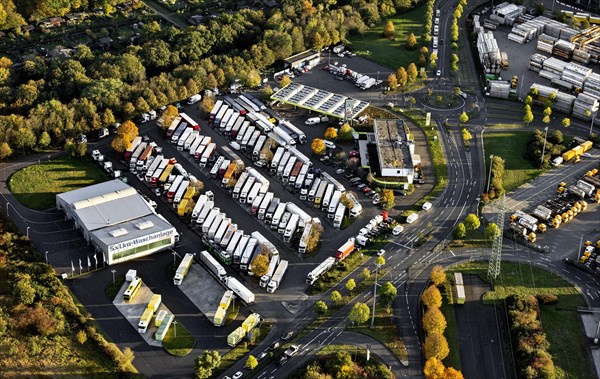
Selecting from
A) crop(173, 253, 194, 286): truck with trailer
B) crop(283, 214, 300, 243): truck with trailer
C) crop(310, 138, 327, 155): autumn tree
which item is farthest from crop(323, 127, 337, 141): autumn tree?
crop(173, 253, 194, 286): truck with trailer

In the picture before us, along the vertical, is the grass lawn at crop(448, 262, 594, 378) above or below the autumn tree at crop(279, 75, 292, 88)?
below

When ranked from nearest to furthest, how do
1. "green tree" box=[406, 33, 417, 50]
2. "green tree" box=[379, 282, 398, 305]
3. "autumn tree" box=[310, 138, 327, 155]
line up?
1. "green tree" box=[379, 282, 398, 305]
2. "autumn tree" box=[310, 138, 327, 155]
3. "green tree" box=[406, 33, 417, 50]

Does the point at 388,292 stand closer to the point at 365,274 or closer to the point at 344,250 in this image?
the point at 365,274

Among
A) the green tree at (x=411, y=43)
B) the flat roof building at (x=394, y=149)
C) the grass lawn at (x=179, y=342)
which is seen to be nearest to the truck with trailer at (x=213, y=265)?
the grass lawn at (x=179, y=342)

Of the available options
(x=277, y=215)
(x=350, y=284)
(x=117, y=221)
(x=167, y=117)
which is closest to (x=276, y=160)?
(x=277, y=215)

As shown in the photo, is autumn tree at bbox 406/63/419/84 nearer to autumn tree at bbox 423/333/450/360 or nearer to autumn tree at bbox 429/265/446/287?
autumn tree at bbox 429/265/446/287

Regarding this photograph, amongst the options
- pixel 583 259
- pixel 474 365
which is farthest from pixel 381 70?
pixel 474 365
